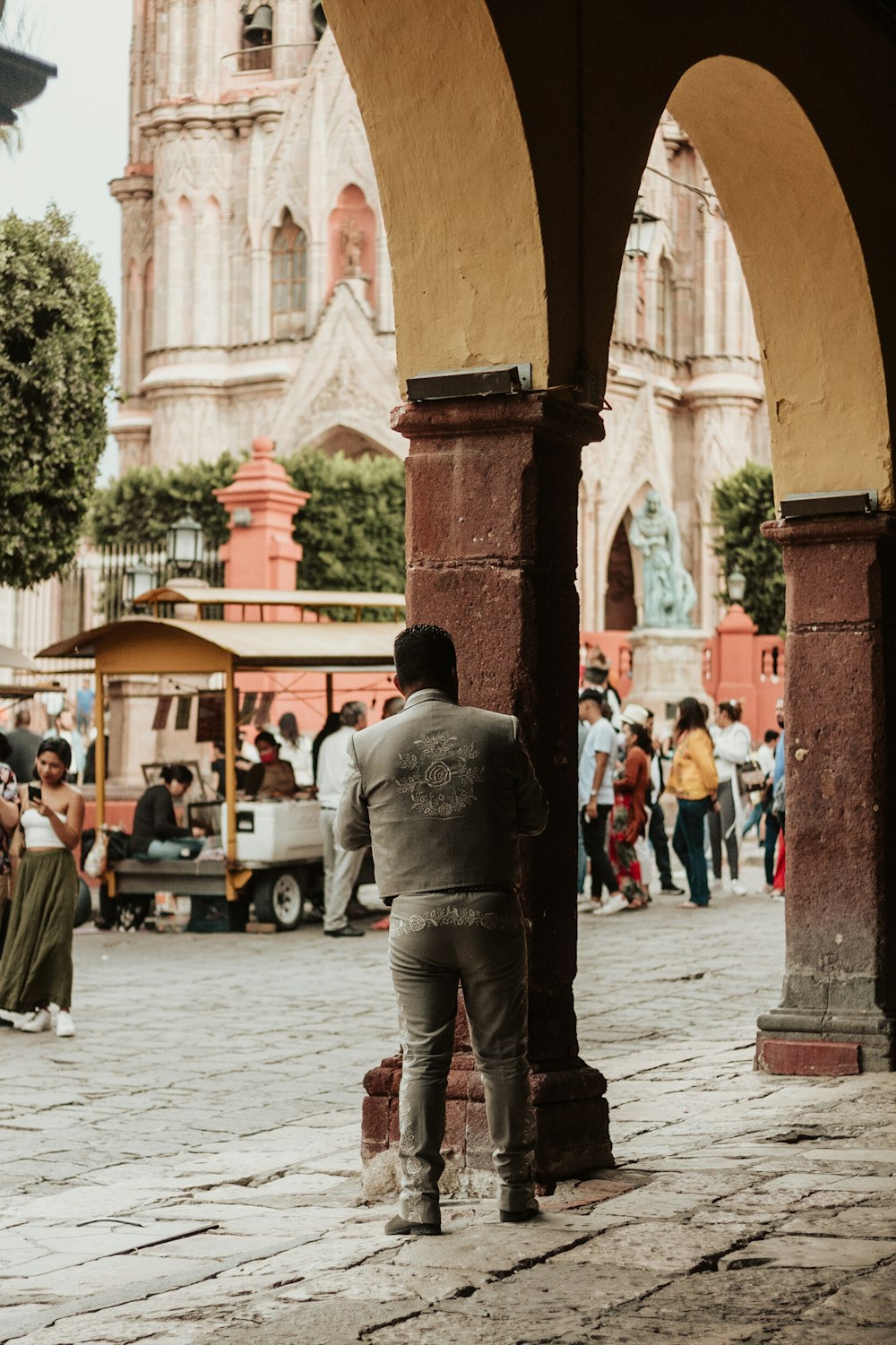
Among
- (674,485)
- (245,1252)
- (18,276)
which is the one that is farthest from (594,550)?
(245,1252)

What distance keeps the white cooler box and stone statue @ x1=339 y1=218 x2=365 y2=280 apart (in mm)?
33707

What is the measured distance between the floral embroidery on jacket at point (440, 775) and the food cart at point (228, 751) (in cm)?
941

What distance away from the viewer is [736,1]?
7.21 m

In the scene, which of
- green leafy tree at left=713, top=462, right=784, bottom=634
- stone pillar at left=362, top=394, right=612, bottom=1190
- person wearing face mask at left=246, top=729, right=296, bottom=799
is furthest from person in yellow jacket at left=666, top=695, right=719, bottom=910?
green leafy tree at left=713, top=462, right=784, bottom=634

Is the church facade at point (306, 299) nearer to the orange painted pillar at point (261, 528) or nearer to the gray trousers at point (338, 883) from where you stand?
the orange painted pillar at point (261, 528)

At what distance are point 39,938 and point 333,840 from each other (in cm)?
467

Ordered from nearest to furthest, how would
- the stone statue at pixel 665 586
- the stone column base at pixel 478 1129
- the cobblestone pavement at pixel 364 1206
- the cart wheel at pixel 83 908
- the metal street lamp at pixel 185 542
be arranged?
the cobblestone pavement at pixel 364 1206 → the stone column base at pixel 478 1129 → the cart wheel at pixel 83 908 → the metal street lamp at pixel 185 542 → the stone statue at pixel 665 586

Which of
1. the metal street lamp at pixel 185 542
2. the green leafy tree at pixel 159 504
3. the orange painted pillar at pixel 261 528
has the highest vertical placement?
the green leafy tree at pixel 159 504

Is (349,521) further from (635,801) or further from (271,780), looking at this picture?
(635,801)

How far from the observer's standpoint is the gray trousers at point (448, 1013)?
514 centimetres

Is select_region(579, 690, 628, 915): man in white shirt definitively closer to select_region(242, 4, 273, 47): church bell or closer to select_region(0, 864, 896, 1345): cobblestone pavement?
select_region(0, 864, 896, 1345): cobblestone pavement

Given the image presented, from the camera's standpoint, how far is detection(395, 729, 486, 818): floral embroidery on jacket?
5.16 m

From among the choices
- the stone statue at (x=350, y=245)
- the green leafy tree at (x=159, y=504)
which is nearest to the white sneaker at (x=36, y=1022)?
the green leafy tree at (x=159, y=504)

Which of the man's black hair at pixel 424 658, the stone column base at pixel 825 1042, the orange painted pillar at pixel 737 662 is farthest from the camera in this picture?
the orange painted pillar at pixel 737 662
